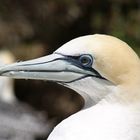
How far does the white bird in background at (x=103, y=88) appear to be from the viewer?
3.18 meters

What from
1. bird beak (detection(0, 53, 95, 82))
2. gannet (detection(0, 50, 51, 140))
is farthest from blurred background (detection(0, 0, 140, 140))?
bird beak (detection(0, 53, 95, 82))

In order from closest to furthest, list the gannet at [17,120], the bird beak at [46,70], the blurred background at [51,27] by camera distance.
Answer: the bird beak at [46,70] < the gannet at [17,120] < the blurred background at [51,27]

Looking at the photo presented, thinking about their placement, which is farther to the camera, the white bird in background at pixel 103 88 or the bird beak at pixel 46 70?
the bird beak at pixel 46 70

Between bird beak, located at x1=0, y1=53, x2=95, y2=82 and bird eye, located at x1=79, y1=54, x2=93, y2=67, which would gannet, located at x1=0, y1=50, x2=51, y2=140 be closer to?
bird beak, located at x1=0, y1=53, x2=95, y2=82

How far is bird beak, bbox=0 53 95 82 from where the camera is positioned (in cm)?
337

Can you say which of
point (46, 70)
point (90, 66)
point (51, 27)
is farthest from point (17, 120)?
point (90, 66)

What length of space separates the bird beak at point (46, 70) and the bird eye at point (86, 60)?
0.06 m

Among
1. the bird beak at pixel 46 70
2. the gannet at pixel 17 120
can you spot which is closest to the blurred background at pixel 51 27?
the gannet at pixel 17 120

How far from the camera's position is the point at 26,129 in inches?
352

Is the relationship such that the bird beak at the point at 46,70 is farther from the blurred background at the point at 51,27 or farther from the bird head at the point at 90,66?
the blurred background at the point at 51,27

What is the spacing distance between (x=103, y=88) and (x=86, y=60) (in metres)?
0.15

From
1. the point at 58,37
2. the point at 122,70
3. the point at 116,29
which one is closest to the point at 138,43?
the point at 116,29

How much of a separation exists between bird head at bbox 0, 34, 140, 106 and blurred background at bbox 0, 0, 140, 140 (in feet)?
22.6

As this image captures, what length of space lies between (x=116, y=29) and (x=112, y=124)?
704cm
